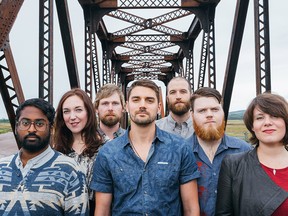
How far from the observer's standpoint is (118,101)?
3.97m

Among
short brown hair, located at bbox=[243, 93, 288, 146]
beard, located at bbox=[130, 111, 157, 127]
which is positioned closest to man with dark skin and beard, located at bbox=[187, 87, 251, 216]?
short brown hair, located at bbox=[243, 93, 288, 146]

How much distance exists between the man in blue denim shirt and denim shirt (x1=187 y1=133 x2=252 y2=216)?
0.47ft

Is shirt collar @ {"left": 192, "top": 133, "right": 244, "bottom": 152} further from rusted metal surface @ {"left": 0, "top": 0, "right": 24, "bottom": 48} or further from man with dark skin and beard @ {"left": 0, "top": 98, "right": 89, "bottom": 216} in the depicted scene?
rusted metal surface @ {"left": 0, "top": 0, "right": 24, "bottom": 48}

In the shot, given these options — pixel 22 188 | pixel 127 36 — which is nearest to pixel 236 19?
pixel 22 188

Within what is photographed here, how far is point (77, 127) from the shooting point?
318 cm

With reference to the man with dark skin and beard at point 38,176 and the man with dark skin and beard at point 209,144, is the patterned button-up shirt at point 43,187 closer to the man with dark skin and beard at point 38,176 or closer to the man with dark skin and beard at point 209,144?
the man with dark skin and beard at point 38,176

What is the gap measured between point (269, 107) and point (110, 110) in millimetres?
1799

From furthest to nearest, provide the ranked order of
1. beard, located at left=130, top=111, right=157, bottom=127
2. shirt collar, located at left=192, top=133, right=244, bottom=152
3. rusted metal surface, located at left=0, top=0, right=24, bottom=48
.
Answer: rusted metal surface, located at left=0, top=0, right=24, bottom=48 → shirt collar, located at left=192, top=133, right=244, bottom=152 → beard, located at left=130, top=111, right=157, bottom=127

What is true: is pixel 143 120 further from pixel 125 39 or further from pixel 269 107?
pixel 125 39

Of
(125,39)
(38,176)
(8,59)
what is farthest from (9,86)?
(125,39)

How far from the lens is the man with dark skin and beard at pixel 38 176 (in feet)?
8.21

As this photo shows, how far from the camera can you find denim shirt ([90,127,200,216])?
2654mm

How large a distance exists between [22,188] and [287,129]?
1.86m

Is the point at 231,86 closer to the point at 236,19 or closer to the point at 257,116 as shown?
the point at 236,19
